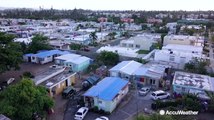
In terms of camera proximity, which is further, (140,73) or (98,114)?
(140,73)

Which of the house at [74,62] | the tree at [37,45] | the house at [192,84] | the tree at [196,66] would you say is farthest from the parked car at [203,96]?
the tree at [37,45]

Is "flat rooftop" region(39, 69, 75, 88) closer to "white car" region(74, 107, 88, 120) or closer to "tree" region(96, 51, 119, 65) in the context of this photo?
"white car" region(74, 107, 88, 120)

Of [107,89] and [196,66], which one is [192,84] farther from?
[107,89]

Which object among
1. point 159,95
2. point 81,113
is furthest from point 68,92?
point 159,95

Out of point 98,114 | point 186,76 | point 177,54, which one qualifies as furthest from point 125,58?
point 98,114

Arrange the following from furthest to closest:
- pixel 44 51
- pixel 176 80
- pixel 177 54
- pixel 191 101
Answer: pixel 44 51 < pixel 177 54 < pixel 176 80 < pixel 191 101

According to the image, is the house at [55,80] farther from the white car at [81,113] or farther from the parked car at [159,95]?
the parked car at [159,95]

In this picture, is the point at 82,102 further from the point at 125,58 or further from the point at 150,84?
the point at 125,58
